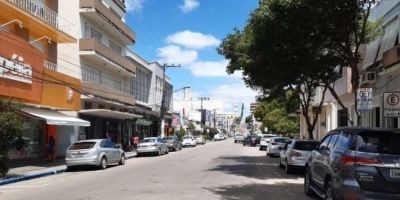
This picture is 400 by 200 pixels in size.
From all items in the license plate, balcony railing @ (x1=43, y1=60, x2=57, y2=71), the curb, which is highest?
balcony railing @ (x1=43, y1=60, x2=57, y2=71)

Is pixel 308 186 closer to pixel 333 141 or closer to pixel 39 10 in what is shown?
pixel 333 141

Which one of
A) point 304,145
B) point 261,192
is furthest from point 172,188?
point 304,145

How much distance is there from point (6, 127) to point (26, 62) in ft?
28.6

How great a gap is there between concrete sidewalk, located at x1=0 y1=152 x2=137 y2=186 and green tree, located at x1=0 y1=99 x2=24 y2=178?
80 cm

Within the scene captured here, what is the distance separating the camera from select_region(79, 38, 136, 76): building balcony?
41.9 metres

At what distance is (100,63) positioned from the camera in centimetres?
4603

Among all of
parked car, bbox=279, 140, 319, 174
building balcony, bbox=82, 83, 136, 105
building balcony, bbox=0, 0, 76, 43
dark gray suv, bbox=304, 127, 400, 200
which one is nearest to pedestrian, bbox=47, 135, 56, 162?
building balcony, bbox=0, 0, 76, 43

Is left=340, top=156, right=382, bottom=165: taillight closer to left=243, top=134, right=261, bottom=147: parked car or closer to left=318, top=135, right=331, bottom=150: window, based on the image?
left=318, top=135, right=331, bottom=150: window

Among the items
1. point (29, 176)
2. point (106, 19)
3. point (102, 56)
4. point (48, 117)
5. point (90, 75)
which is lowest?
point (29, 176)

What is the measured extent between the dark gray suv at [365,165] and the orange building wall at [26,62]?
1811cm

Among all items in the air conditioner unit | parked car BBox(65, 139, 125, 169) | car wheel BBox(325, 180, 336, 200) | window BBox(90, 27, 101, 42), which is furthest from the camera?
window BBox(90, 27, 101, 42)

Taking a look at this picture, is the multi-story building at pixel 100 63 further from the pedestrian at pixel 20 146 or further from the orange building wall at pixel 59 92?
the pedestrian at pixel 20 146

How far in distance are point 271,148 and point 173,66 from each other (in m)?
32.6

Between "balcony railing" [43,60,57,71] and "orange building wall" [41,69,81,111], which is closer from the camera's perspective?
"orange building wall" [41,69,81,111]
